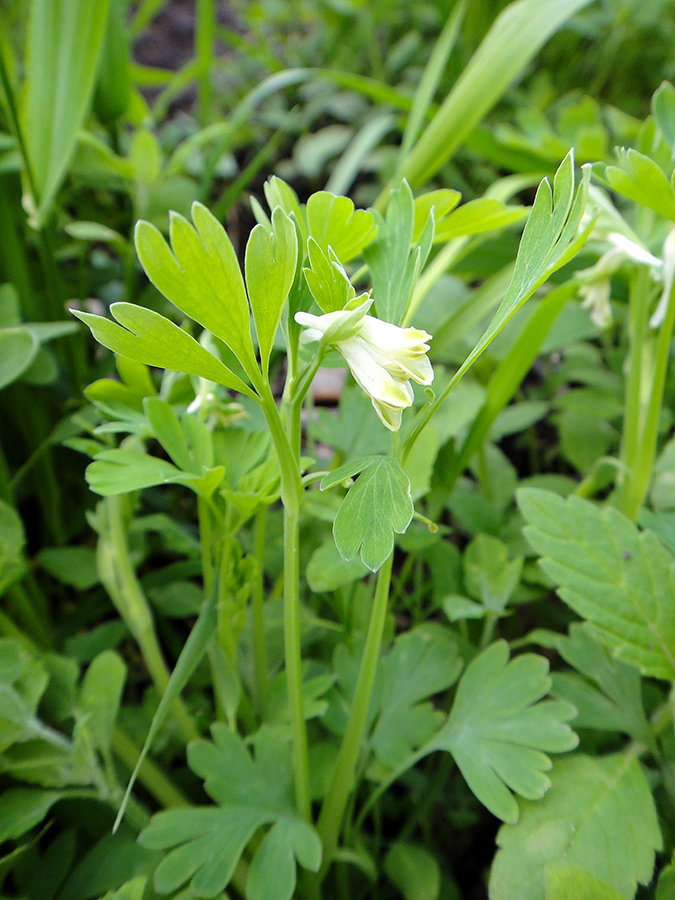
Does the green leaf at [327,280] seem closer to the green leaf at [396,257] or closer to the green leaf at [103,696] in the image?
the green leaf at [396,257]

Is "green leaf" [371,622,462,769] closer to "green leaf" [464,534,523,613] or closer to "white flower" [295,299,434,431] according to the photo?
"green leaf" [464,534,523,613]

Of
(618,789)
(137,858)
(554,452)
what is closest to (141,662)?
(137,858)

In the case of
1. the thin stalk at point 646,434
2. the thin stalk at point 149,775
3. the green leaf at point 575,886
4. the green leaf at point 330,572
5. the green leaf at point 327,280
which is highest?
the green leaf at point 327,280

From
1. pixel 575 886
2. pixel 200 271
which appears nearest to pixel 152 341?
pixel 200 271

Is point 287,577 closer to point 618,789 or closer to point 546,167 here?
point 618,789

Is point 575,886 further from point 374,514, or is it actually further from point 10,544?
point 10,544

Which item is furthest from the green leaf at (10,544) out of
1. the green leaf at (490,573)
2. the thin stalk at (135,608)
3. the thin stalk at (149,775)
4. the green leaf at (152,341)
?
the green leaf at (490,573)

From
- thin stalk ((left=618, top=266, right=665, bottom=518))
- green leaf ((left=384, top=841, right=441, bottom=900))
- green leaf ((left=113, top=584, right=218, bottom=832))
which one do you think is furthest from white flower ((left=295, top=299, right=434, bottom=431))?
green leaf ((left=384, top=841, right=441, bottom=900))
